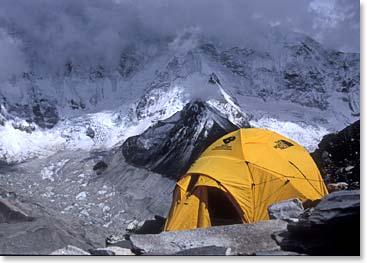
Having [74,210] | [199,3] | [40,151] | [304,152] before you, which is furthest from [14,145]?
[304,152]

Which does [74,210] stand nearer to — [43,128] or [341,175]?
[341,175]

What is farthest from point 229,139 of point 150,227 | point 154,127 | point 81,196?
point 154,127

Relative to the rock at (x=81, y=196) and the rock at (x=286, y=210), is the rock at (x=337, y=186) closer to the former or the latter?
the rock at (x=286, y=210)

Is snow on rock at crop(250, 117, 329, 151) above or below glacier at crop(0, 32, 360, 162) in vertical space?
below

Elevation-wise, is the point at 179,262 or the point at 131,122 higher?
the point at 131,122

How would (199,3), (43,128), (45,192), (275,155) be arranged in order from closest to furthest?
(275,155) < (199,3) < (45,192) < (43,128)

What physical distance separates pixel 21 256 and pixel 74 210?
15.8m

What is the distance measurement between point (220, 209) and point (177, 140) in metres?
19.8

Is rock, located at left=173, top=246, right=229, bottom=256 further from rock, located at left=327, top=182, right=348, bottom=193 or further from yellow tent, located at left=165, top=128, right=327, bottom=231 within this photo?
rock, located at left=327, top=182, right=348, bottom=193

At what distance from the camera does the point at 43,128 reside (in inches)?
2140

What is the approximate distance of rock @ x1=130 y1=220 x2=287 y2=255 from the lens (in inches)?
161

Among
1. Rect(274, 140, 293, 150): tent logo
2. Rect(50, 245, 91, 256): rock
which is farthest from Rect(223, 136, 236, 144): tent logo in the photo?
Rect(50, 245, 91, 256): rock

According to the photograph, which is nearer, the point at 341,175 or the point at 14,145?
the point at 341,175

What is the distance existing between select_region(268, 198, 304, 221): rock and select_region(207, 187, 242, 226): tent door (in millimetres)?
681
